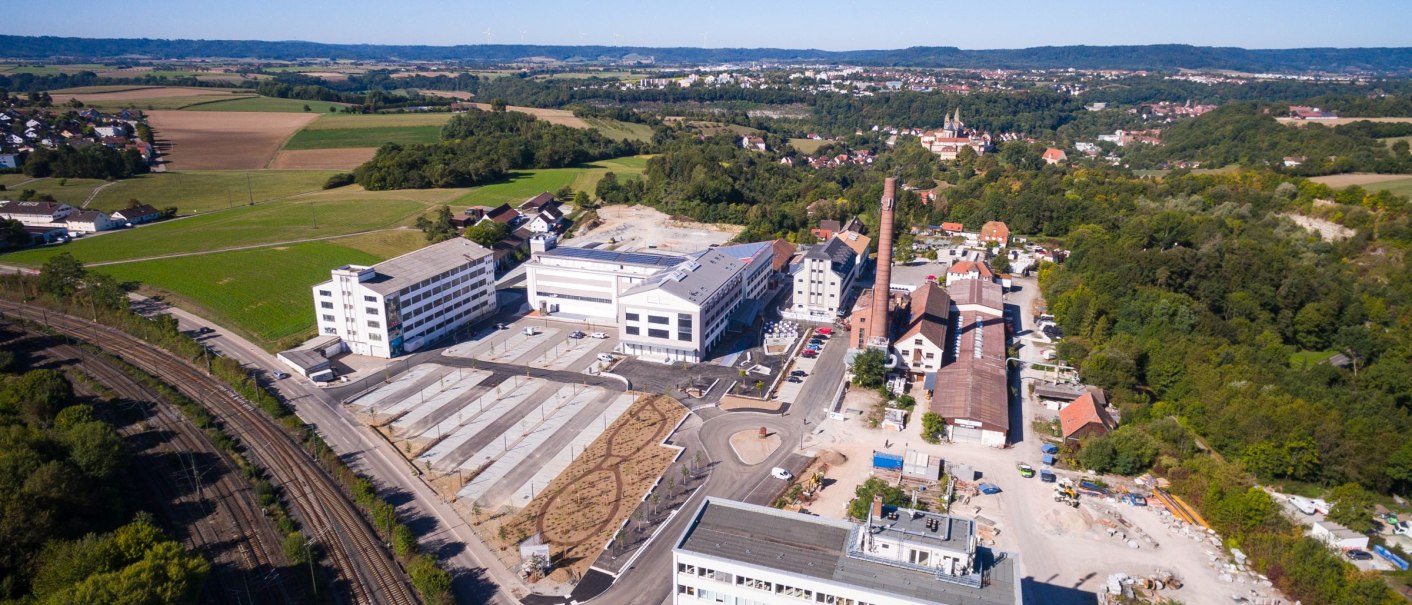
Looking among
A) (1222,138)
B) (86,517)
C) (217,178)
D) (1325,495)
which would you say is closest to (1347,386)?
(1325,495)

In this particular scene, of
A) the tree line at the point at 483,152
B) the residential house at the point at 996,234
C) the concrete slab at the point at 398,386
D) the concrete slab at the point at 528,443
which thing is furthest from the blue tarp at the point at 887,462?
the tree line at the point at 483,152

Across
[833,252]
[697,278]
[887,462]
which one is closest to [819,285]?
[833,252]

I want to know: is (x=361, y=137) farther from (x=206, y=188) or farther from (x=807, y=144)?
(x=807, y=144)

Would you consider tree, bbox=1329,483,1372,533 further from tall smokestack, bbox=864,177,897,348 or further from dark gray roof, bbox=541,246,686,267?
dark gray roof, bbox=541,246,686,267

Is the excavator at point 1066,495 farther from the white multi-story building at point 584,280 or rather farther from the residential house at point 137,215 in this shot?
the residential house at point 137,215

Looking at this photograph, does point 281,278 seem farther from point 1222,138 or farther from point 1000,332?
point 1222,138

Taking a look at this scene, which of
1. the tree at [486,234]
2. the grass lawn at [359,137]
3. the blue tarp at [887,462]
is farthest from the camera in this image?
the grass lawn at [359,137]

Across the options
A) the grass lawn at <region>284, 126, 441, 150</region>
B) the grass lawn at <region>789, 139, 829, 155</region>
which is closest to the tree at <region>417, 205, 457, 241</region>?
the grass lawn at <region>284, 126, 441, 150</region>
